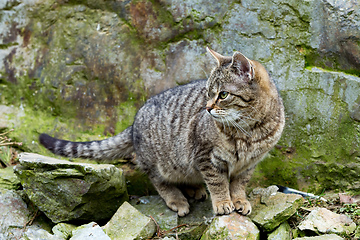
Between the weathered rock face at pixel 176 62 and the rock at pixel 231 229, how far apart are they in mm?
1012

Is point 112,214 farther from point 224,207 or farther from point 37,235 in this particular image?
point 224,207

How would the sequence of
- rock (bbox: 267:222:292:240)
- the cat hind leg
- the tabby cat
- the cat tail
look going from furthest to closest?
the cat hind leg
the cat tail
rock (bbox: 267:222:292:240)
the tabby cat

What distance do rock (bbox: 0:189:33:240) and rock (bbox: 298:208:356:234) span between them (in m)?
2.69

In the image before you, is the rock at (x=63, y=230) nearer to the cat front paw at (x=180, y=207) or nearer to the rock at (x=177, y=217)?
the rock at (x=177, y=217)

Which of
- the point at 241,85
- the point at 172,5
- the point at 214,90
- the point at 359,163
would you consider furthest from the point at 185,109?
the point at 359,163

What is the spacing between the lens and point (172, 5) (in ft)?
14.8

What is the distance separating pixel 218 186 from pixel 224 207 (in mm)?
208

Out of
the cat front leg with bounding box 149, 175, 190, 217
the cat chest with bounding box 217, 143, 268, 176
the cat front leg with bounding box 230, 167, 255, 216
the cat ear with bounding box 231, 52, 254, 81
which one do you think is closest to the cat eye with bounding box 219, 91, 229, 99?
the cat ear with bounding box 231, 52, 254, 81

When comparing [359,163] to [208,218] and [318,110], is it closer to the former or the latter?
[318,110]

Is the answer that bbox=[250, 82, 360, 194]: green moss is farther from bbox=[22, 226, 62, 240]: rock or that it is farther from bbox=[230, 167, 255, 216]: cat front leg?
bbox=[22, 226, 62, 240]: rock

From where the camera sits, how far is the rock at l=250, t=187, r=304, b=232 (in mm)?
3307

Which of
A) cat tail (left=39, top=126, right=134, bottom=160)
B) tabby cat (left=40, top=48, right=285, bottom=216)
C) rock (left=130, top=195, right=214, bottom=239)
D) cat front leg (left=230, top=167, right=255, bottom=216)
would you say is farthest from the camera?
cat tail (left=39, top=126, right=134, bottom=160)

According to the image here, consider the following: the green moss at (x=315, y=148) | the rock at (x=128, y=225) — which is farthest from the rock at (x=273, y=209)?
the rock at (x=128, y=225)

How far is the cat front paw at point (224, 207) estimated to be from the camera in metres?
3.44
